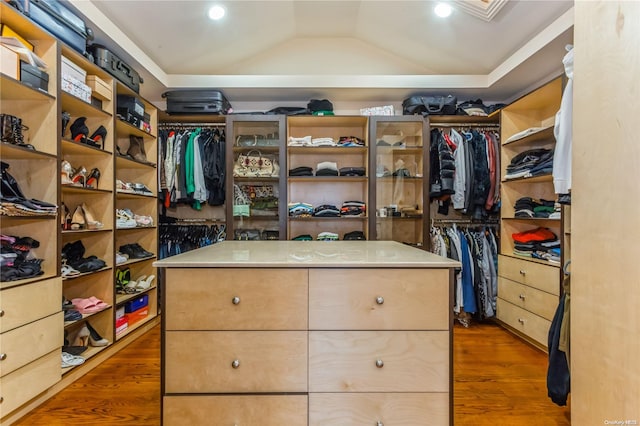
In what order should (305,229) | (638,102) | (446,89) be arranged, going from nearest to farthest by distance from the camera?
(638,102) < (446,89) < (305,229)

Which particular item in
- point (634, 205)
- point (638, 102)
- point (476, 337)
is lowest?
point (476, 337)

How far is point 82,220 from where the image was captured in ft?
6.86

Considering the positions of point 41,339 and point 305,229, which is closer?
point 41,339

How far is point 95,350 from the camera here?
2.07 metres

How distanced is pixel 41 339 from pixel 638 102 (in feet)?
9.05

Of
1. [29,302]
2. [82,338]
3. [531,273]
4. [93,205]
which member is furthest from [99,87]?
[531,273]

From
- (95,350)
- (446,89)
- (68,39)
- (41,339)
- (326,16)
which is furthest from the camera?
(446,89)

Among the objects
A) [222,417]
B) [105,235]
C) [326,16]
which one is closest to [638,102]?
[222,417]

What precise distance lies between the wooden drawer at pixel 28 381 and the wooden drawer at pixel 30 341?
1.5 inches

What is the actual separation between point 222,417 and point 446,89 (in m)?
3.15

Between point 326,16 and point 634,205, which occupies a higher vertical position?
point 326,16

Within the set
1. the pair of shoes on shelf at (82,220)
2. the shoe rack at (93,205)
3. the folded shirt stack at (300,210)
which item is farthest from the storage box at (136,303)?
the folded shirt stack at (300,210)

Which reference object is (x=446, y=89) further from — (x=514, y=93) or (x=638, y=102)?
(x=638, y=102)

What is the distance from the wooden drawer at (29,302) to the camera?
1427mm
